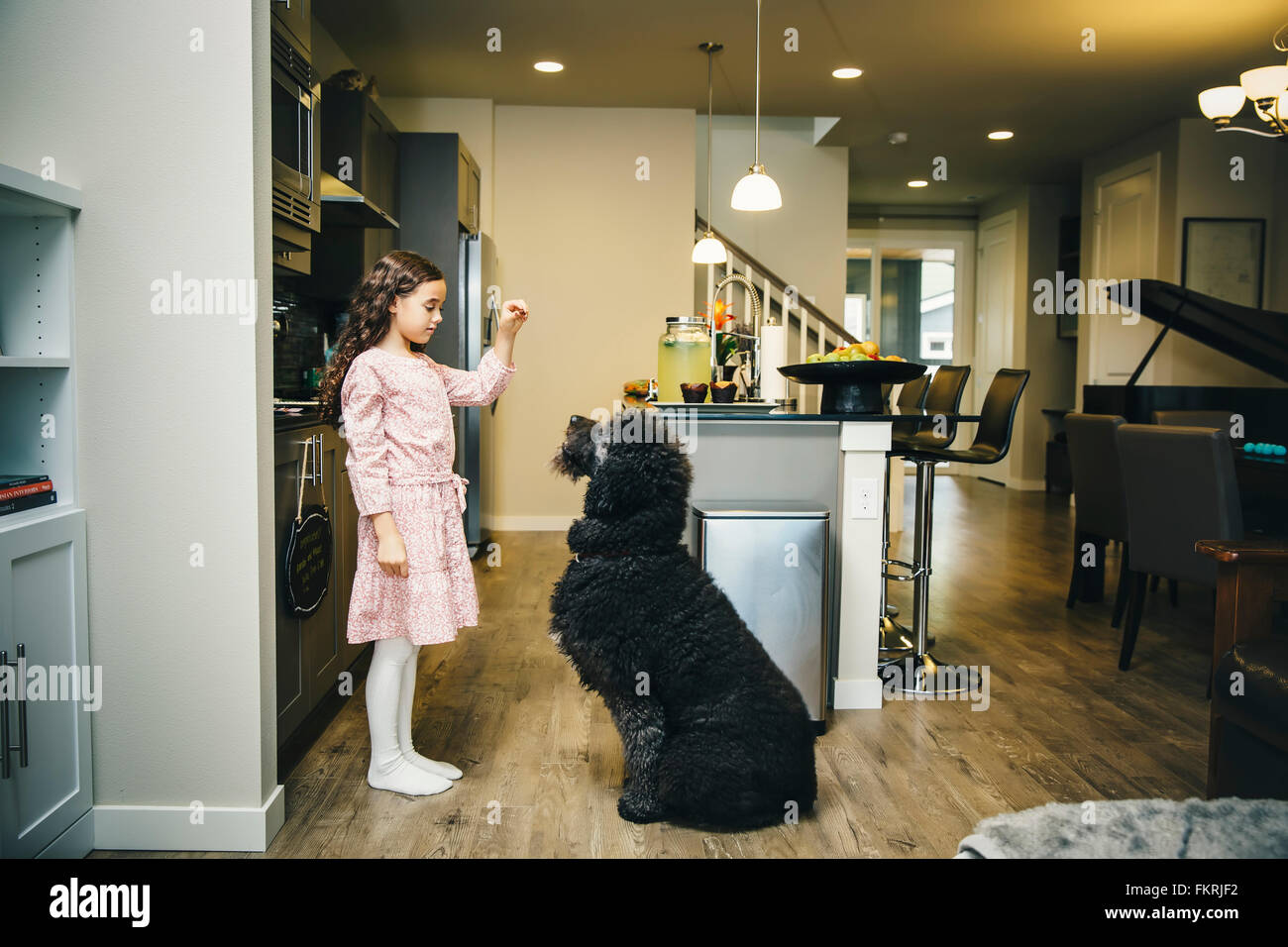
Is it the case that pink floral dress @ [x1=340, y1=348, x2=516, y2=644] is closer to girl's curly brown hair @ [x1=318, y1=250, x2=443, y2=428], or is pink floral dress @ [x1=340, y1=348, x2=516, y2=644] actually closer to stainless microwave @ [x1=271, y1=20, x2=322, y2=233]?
girl's curly brown hair @ [x1=318, y1=250, x2=443, y2=428]

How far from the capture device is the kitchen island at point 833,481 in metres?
2.87

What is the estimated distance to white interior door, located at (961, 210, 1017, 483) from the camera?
9281 mm

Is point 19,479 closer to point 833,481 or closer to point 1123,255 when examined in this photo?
point 833,481

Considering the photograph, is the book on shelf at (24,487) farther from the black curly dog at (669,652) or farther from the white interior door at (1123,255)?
the white interior door at (1123,255)

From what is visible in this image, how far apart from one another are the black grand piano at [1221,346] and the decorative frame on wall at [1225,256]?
100cm

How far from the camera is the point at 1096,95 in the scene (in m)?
5.91

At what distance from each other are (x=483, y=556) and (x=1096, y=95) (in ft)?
16.1

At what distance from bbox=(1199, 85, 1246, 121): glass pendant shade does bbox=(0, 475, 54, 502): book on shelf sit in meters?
4.42

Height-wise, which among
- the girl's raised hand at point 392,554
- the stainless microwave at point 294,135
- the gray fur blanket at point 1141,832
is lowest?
the gray fur blanket at point 1141,832

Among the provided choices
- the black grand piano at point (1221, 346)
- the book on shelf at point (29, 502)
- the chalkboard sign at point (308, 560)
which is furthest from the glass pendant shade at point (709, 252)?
the book on shelf at point (29, 502)

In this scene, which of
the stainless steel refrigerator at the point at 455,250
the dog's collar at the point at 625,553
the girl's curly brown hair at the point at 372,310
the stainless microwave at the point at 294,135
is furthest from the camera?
the stainless steel refrigerator at the point at 455,250

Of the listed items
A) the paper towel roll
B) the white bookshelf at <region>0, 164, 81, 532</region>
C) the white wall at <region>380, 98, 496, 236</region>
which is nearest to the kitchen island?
the paper towel roll
